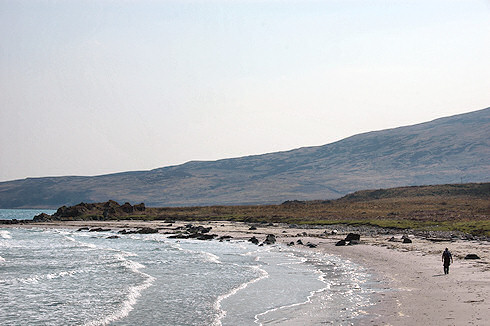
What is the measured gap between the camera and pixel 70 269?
38.1 meters

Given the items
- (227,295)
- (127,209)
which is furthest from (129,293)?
(127,209)

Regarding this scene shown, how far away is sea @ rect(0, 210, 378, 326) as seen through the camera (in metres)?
21.6

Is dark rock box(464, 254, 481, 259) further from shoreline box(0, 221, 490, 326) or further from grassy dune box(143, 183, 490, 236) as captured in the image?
grassy dune box(143, 183, 490, 236)

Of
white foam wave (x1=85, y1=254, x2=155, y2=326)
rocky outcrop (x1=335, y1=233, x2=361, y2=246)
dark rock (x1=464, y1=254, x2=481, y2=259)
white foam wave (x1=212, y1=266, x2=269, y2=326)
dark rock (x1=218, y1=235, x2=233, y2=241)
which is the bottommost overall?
white foam wave (x1=212, y1=266, x2=269, y2=326)

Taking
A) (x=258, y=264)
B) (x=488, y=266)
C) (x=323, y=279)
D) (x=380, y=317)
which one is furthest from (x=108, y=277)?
(x=488, y=266)

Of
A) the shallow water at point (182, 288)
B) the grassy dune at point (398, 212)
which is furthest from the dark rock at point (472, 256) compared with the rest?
the grassy dune at point (398, 212)

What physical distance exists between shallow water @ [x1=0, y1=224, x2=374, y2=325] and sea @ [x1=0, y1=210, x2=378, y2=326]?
4 centimetres

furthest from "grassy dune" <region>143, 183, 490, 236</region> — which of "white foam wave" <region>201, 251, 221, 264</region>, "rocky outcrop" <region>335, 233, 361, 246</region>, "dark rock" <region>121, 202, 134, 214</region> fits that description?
"white foam wave" <region>201, 251, 221, 264</region>

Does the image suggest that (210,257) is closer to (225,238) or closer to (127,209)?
(225,238)

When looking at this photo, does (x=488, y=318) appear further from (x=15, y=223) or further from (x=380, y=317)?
(x=15, y=223)

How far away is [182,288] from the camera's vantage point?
29.4 meters

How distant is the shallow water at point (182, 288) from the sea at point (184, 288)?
4 cm

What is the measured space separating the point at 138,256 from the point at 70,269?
9.84 meters

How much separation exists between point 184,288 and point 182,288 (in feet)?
0.36
